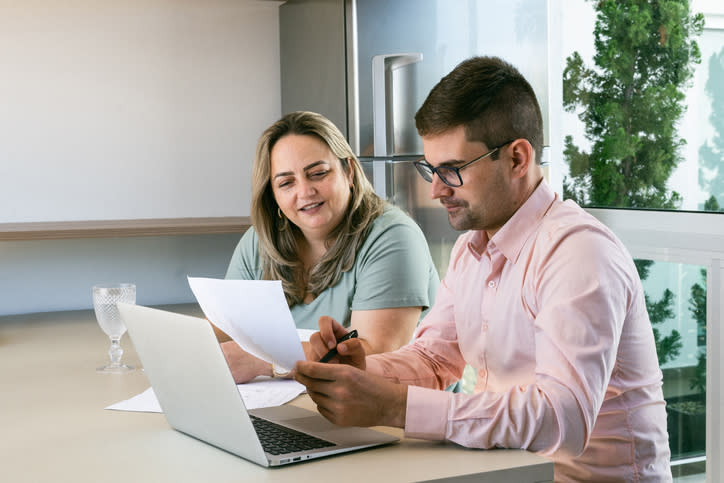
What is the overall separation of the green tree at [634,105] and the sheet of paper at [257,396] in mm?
1358

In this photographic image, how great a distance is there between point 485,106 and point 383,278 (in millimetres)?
560

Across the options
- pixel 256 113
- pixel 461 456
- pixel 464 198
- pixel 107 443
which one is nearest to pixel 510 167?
pixel 464 198

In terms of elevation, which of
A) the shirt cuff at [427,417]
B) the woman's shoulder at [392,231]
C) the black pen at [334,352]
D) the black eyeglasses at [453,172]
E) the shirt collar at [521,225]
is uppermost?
the black eyeglasses at [453,172]

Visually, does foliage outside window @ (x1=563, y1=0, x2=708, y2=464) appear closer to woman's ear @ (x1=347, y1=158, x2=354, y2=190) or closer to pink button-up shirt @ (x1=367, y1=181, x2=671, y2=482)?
woman's ear @ (x1=347, y1=158, x2=354, y2=190)

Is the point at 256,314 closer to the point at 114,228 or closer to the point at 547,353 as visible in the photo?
the point at 547,353

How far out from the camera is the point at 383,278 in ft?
5.58

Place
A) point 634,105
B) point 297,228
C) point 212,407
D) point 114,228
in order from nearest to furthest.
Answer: point 212,407, point 297,228, point 114,228, point 634,105

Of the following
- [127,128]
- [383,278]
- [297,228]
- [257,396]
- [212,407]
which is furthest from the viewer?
[127,128]

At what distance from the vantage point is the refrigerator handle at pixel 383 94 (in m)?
2.39

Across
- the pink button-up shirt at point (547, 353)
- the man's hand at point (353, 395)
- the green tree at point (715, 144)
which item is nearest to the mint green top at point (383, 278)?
the pink button-up shirt at point (547, 353)

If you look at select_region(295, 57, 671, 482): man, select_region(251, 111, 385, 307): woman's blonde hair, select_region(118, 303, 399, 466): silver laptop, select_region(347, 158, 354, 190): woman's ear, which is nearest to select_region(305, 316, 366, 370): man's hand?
select_region(295, 57, 671, 482): man

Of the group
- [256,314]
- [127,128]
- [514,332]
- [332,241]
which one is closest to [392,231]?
[332,241]

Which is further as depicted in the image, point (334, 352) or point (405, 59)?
point (405, 59)

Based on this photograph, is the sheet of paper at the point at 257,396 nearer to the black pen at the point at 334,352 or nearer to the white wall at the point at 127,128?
the black pen at the point at 334,352
